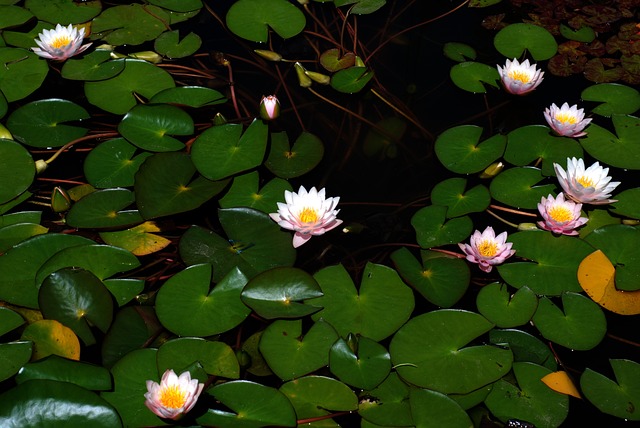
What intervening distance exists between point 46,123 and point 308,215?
4.43 ft

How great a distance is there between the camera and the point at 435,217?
2.11 m

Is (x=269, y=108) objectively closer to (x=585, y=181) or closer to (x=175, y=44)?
(x=175, y=44)

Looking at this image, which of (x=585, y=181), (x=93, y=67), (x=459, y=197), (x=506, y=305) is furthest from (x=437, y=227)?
(x=93, y=67)

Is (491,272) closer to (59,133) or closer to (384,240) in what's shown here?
(384,240)

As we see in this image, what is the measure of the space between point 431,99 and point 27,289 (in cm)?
193

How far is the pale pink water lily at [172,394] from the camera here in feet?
4.81

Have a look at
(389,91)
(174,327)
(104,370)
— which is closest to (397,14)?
(389,91)

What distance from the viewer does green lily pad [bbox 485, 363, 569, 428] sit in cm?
163

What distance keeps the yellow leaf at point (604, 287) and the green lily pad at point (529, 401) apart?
367 mm

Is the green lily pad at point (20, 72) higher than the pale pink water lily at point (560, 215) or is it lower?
higher

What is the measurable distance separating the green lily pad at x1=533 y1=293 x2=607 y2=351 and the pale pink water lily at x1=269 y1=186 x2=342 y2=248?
760 millimetres

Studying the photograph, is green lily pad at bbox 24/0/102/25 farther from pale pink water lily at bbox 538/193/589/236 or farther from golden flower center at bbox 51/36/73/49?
pale pink water lily at bbox 538/193/589/236

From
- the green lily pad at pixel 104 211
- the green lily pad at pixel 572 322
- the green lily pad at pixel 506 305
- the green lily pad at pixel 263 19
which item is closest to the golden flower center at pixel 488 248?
the green lily pad at pixel 506 305

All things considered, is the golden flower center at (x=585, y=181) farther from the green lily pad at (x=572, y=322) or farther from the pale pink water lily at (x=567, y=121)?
the green lily pad at (x=572, y=322)
